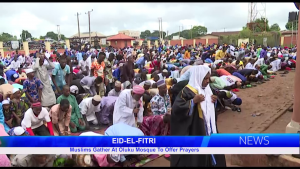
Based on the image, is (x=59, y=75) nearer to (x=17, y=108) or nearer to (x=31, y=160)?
(x=17, y=108)

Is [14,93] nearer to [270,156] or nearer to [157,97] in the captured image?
[157,97]

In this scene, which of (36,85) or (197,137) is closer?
(197,137)

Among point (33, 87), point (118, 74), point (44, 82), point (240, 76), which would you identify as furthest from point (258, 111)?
point (33, 87)

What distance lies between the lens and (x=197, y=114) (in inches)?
113

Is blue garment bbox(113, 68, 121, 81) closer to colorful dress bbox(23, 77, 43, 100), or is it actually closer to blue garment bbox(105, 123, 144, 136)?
colorful dress bbox(23, 77, 43, 100)

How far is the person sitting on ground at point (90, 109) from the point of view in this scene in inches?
212

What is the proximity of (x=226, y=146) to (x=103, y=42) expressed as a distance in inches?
1493

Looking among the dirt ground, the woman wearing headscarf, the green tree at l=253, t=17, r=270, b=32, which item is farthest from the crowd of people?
the green tree at l=253, t=17, r=270, b=32

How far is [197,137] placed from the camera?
2814 mm

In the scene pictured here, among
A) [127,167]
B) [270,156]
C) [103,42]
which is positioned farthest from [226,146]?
[103,42]

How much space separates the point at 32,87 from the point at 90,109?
3.99 feet

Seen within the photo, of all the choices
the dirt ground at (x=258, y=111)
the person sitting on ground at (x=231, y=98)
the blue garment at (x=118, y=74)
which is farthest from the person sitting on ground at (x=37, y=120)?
the person sitting on ground at (x=231, y=98)

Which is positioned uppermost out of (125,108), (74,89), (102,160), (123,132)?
(74,89)

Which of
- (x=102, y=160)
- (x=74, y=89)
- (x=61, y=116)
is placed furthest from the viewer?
(x=74, y=89)
